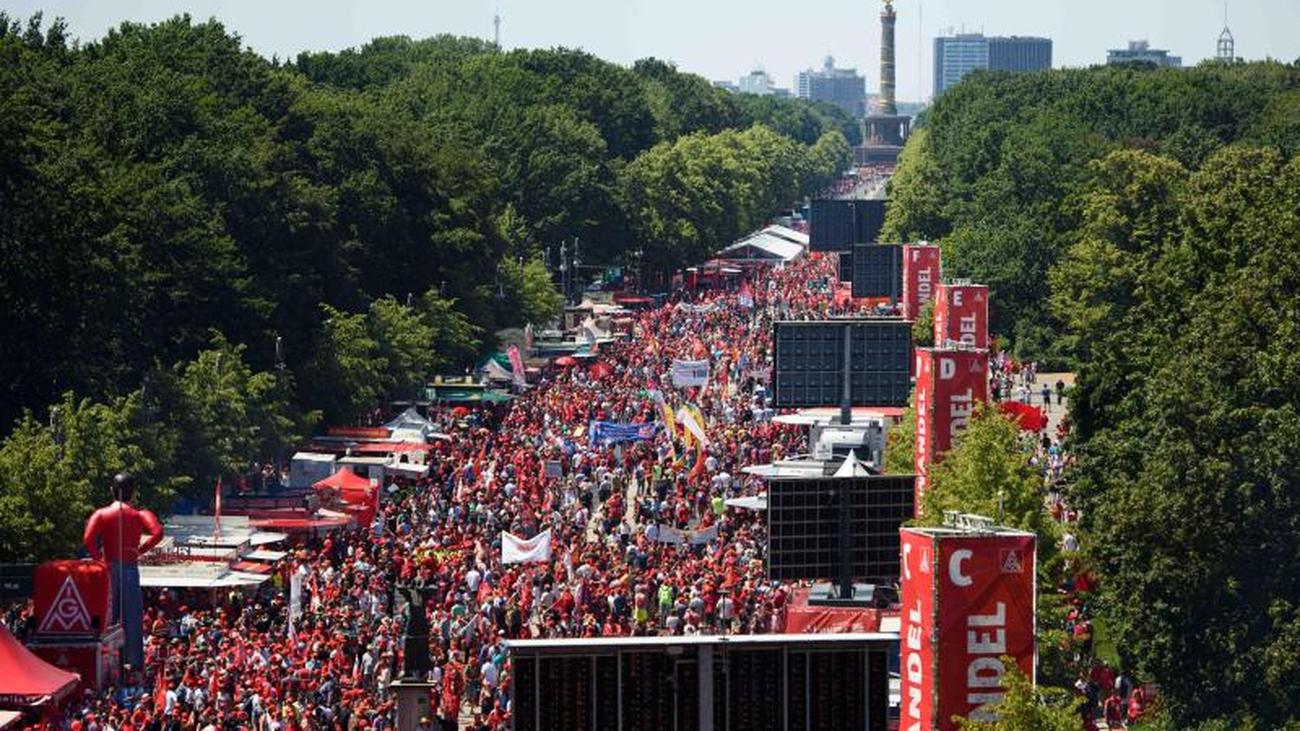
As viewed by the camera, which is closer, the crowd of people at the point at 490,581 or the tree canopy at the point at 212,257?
the crowd of people at the point at 490,581

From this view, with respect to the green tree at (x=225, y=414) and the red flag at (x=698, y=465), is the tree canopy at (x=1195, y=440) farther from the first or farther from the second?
the green tree at (x=225, y=414)

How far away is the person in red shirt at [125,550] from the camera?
4722 cm

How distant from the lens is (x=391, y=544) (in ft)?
195

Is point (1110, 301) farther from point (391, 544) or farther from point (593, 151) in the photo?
point (593, 151)

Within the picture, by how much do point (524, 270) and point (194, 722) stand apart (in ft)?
254

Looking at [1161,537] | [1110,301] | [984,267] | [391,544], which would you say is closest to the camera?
[1161,537]

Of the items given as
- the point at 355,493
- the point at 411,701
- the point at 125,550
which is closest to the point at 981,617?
the point at 411,701

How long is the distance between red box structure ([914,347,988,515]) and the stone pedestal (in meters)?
21.0

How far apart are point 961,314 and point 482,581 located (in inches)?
538

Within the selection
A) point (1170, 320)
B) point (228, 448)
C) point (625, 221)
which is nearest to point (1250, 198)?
point (1170, 320)

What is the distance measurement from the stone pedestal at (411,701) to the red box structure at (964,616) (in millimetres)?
5701

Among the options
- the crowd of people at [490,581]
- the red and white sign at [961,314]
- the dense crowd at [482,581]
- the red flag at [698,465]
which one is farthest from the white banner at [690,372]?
the red and white sign at [961,314]

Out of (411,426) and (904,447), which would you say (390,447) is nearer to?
(411,426)

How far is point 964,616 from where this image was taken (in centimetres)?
3028
